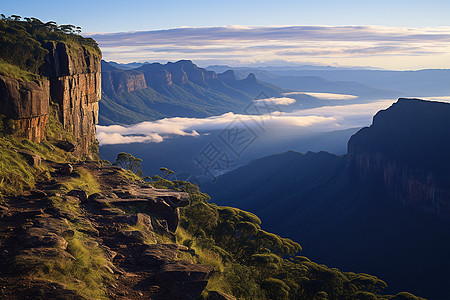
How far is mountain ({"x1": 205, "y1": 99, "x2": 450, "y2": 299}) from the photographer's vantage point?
114m

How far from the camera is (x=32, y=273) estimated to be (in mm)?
14828

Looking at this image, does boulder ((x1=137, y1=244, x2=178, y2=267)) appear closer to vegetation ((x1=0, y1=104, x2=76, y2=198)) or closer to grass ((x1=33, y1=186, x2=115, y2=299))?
grass ((x1=33, y1=186, x2=115, y2=299))

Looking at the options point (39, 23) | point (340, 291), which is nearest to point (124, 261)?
point (340, 291)

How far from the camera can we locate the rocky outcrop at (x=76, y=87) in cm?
4753

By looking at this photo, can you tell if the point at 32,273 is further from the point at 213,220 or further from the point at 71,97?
the point at 71,97

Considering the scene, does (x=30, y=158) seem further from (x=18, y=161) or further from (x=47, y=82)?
(x=47, y=82)

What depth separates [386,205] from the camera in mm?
150875

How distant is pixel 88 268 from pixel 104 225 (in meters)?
6.18

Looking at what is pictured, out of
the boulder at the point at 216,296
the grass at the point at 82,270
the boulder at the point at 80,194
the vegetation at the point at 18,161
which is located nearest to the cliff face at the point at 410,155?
the vegetation at the point at 18,161

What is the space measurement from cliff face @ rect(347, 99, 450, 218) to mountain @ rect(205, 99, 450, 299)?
0.34 m

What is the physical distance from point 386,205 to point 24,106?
145 meters

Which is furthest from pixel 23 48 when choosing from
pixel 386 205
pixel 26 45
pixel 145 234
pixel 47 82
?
pixel 386 205

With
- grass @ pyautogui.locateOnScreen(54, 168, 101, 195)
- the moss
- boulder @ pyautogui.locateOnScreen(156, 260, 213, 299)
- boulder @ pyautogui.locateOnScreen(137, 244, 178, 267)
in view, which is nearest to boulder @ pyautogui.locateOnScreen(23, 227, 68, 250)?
boulder @ pyautogui.locateOnScreen(137, 244, 178, 267)

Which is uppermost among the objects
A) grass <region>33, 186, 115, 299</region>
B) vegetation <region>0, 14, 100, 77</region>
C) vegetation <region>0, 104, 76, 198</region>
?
vegetation <region>0, 14, 100, 77</region>
